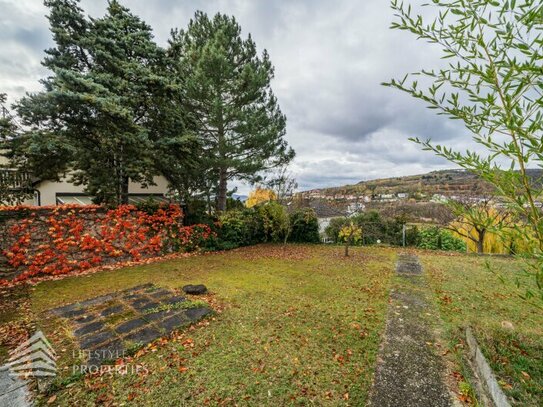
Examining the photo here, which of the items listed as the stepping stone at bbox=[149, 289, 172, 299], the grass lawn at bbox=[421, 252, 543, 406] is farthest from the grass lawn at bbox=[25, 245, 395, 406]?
the grass lawn at bbox=[421, 252, 543, 406]

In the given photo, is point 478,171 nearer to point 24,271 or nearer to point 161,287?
point 161,287

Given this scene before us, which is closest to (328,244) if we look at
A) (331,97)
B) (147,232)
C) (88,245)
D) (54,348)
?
(331,97)

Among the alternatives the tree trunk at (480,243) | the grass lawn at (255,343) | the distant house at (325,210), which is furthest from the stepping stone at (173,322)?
the distant house at (325,210)

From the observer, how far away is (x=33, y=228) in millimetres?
6309

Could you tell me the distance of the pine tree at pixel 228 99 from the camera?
9.98 meters

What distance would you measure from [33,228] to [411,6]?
345 inches

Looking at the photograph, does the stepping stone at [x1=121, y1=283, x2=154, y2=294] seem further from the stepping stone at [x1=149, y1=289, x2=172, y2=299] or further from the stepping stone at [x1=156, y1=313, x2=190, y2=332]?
the stepping stone at [x1=156, y1=313, x2=190, y2=332]

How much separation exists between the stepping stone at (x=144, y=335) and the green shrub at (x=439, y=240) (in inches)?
451

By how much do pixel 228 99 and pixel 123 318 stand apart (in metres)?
9.98

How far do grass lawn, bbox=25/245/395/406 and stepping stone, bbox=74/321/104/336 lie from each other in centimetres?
16

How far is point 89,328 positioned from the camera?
3559 mm

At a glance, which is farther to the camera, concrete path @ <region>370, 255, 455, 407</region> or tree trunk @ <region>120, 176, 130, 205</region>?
tree trunk @ <region>120, 176, 130, 205</region>

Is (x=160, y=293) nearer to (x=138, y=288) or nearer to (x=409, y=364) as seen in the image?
(x=138, y=288)

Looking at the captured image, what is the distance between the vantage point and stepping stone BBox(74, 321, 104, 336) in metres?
3.45
